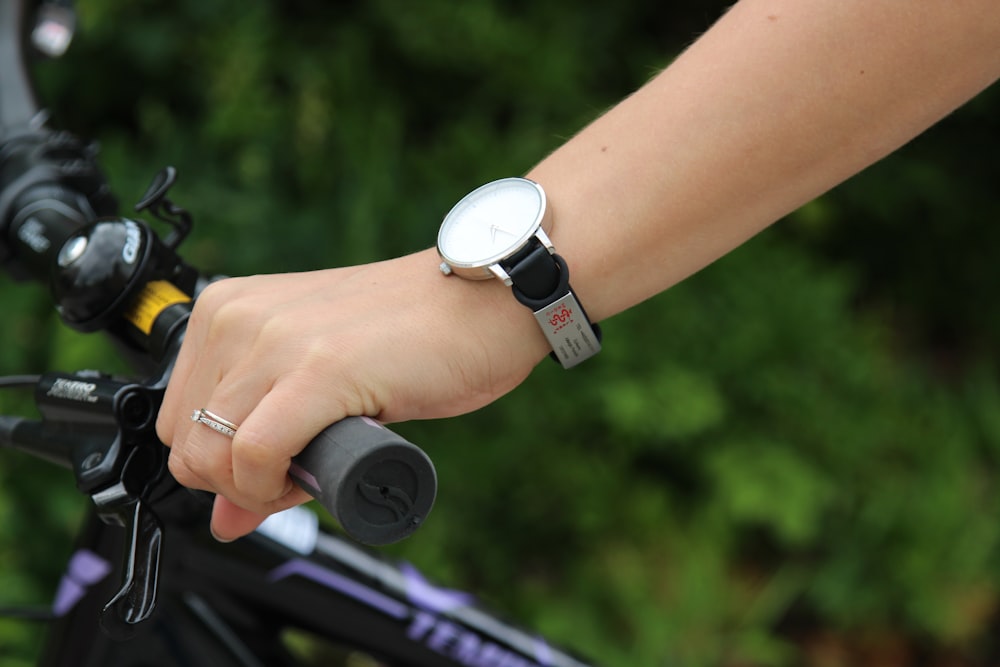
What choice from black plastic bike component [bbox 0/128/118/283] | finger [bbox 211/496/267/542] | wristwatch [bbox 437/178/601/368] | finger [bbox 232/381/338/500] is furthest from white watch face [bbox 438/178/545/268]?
black plastic bike component [bbox 0/128/118/283]

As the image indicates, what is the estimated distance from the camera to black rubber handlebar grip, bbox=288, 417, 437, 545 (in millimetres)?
679

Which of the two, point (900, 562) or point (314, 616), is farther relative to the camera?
point (900, 562)

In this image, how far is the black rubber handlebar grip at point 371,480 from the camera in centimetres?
68

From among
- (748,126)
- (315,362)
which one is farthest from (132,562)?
(748,126)

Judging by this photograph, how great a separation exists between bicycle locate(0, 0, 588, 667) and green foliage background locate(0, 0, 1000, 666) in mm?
1091

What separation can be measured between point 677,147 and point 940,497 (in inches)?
89.7

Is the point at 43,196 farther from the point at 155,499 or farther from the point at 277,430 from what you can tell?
the point at 277,430

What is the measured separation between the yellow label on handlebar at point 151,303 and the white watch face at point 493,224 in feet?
0.92

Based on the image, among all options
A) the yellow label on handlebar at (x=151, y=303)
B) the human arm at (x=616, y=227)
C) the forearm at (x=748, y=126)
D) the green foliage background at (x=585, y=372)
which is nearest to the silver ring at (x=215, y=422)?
the human arm at (x=616, y=227)

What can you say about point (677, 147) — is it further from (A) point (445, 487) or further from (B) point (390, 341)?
(A) point (445, 487)

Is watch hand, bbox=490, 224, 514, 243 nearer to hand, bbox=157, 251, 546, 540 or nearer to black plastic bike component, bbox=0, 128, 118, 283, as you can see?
hand, bbox=157, 251, 546, 540

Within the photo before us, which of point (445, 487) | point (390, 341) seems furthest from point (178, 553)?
point (445, 487)

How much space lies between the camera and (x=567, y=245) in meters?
0.82

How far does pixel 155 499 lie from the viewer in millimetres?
879
